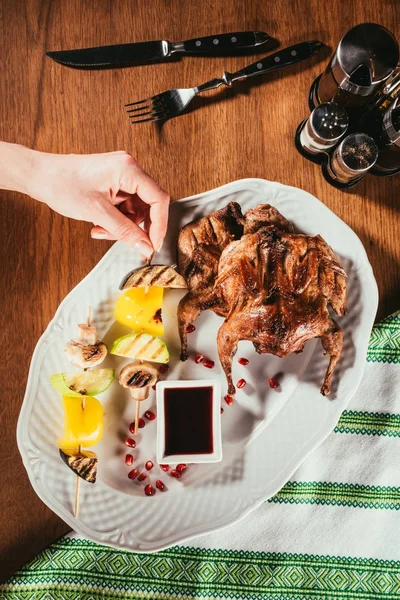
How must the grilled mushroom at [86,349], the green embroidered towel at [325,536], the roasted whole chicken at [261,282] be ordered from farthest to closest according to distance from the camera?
the green embroidered towel at [325,536] → the grilled mushroom at [86,349] → the roasted whole chicken at [261,282]

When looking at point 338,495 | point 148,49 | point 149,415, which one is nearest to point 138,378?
point 149,415

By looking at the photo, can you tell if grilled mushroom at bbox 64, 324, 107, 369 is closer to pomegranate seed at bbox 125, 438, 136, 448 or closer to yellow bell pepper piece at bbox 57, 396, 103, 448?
yellow bell pepper piece at bbox 57, 396, 103, 448

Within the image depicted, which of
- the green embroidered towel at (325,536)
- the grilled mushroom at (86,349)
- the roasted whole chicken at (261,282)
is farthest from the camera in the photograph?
the green embroidered towel at (325,536)

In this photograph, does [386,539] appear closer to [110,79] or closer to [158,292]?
[158,292]

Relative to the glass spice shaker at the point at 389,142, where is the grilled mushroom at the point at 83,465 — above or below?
below

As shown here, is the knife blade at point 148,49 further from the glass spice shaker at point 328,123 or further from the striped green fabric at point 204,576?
the striped green fabric at point 204,576

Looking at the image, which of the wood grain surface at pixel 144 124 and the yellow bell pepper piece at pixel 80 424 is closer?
the yellow bell pepper piece at pixel 80 424

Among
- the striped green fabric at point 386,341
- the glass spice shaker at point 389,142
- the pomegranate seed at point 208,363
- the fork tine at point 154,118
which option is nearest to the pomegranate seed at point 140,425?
the pomegranate seed at point 208,363
